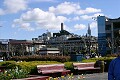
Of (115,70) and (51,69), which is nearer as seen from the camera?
(115,70)

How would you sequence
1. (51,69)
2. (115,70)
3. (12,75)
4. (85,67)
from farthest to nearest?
1. (85,67)
2. (51,69)
3. (12,75)
4. (115,70)

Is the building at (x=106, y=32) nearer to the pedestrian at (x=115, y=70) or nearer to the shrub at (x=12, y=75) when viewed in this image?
the shrub at (x=12, y=75)

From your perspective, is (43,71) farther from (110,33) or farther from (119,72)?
(110,33)

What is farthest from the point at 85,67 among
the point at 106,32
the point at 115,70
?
the point at 106,32

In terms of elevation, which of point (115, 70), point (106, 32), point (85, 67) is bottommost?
point (85, 67)

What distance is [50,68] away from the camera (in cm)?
2227

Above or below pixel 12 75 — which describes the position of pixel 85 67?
below

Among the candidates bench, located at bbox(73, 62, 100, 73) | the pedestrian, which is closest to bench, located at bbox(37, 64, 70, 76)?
bench, located at bbox(73, 62, 100, 73)

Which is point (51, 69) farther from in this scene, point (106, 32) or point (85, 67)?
point (106, 32)

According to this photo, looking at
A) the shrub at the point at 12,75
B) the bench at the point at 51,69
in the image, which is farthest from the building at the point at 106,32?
the shrub at the point at 12,75

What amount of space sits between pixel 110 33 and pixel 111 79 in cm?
10751

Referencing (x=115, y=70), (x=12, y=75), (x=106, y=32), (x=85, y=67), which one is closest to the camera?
(x=115, y=70)

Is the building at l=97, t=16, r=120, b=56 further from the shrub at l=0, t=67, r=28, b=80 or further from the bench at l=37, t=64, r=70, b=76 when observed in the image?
the shrub at l=0, t=67, r=28, b=80

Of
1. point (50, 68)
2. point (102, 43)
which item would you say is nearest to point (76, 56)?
point (50, 68)
